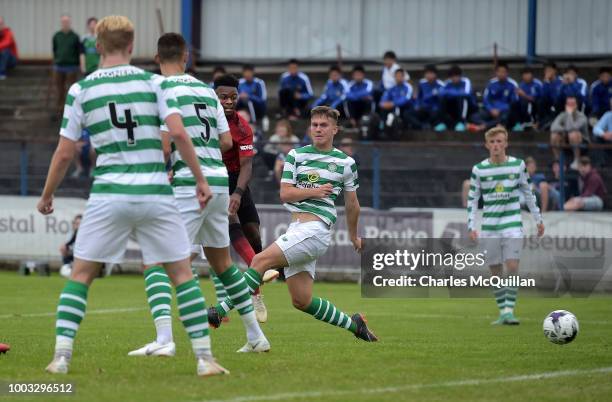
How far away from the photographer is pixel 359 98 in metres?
27.1

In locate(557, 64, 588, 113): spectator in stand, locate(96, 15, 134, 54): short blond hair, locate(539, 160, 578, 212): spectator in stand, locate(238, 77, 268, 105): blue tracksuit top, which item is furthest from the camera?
locate(238, 77, 268, 105): blue tracksuit top

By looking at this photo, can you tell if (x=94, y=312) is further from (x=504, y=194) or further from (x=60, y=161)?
(x=60, y=161)

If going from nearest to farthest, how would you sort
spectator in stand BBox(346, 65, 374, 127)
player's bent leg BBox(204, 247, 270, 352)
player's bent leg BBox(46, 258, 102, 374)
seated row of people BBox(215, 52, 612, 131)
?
player's bent leg BBox(46, 258, 102, 374)
player's bent leg BBox(204, 247, 270, 352)
seated row of people BBox(215, 52, 612, 131)
spectator in stand BBox(346, 65, 374, 127)

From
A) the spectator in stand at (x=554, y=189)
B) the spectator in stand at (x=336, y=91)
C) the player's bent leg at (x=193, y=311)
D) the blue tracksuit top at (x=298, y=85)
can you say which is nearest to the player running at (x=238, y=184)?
the player's bent leg at (x=193, y=311)

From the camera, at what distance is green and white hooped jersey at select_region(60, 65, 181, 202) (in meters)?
8.03

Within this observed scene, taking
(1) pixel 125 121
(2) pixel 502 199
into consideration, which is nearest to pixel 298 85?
(2) pixel 502 199

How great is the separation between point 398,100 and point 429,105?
2.20 feet

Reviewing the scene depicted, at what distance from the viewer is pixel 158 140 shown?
8180mm

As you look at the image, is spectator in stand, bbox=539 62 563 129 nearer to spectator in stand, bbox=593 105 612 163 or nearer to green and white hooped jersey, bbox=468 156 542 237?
spectator in stand, bbox=593 105 612 163

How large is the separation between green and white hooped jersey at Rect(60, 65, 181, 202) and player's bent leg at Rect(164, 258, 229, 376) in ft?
1.74

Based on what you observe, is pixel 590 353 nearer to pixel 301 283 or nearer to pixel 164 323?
pixel 301 283

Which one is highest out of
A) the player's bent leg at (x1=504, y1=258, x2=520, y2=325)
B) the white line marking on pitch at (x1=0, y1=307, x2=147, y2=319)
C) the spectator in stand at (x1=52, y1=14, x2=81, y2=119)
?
the spectator in stand at (x1=52, y1=14, x2=81, y2=119)

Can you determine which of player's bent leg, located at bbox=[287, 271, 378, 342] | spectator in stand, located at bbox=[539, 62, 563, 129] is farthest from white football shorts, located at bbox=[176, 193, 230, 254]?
spectator in stand, located at bbox=[539, 62, 563, 129]

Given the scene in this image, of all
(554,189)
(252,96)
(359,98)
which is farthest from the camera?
(252,96)
